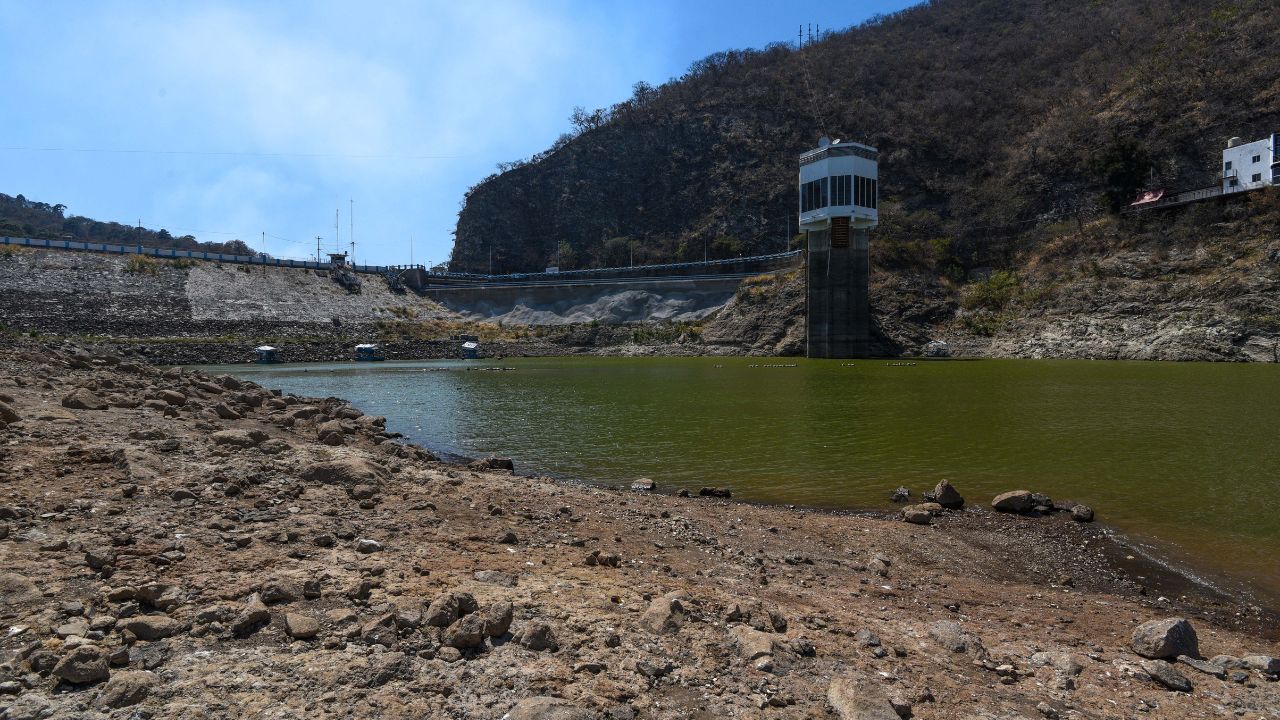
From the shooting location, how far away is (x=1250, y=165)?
6762 centimetres

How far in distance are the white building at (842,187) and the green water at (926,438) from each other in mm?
39866

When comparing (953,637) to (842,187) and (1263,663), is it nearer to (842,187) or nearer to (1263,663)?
(1263,663)

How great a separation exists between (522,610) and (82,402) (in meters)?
13.4

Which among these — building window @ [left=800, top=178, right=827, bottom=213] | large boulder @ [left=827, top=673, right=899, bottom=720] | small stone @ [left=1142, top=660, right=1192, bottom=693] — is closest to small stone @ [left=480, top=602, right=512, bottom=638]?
large boulder @ [left=827, top=673, right=899, bottom=720]

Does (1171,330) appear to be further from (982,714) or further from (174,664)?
(174,664)

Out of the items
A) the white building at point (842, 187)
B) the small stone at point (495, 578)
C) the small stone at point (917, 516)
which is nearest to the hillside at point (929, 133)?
the white building at point (842, 187)

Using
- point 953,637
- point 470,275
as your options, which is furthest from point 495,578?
point 470,275

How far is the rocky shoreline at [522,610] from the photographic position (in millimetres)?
4645

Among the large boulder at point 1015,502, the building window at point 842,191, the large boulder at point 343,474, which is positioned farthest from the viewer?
the building window at point 842,191

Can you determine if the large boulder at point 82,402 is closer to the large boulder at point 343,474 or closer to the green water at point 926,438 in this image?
the large boulder at point 343,474

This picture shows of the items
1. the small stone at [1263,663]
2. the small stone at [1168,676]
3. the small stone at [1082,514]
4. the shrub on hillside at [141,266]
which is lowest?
the small stone at [1082,514]

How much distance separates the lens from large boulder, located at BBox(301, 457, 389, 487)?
10375mm

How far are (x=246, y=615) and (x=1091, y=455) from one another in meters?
19.8

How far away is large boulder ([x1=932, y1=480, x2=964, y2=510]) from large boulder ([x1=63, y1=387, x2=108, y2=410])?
57.7 ft
